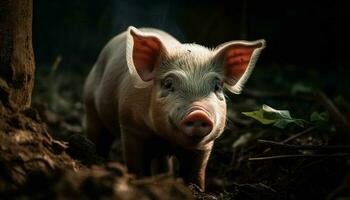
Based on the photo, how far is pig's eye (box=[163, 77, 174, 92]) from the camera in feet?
15.4

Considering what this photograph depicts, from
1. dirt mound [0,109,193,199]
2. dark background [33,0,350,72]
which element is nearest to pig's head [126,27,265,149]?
dirt mound [0,109,193,199]

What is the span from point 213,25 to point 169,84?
25.6 ft

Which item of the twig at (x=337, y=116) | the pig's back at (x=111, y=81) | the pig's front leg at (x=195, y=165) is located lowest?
the pig's front leg at (x=195, y=165)

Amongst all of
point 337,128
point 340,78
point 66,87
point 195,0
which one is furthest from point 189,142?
point 195,0

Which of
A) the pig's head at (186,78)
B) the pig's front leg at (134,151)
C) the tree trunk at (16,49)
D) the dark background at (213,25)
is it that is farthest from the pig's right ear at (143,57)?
the dark background at (213,25)

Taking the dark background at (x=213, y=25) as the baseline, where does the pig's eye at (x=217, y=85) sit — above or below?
above

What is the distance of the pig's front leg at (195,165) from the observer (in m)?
5.10

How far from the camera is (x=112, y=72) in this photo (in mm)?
5918

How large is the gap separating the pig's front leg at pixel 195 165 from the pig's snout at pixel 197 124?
3.25 ft

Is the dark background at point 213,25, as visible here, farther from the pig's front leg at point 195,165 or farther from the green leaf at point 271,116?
the green leaf at point 271,116

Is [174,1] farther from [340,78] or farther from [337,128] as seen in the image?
[337,128]

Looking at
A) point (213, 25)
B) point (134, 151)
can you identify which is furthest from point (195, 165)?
point (213, 25)

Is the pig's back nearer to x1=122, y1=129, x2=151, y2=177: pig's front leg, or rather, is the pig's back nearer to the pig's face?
x1=122, y1=129, x2=151, y2=177: pig's front leg

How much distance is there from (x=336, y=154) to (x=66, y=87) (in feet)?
25.2
